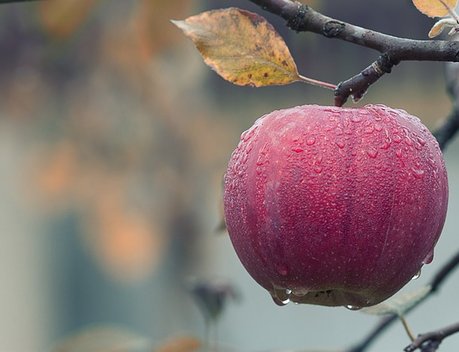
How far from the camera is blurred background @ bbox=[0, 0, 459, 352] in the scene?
1.36 metres

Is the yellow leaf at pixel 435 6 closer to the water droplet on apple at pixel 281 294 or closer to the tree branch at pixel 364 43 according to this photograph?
the tree branch at pixel 364 43

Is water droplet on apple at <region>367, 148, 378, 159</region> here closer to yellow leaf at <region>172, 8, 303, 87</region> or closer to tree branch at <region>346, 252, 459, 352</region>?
yellow leaf at <region>172, 8, 303, 87</region>

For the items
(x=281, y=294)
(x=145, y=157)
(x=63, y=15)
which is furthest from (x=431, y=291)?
(x=145, y=157)

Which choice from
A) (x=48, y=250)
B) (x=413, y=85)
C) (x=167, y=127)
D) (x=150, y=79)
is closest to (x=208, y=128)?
(x=167, y=127)

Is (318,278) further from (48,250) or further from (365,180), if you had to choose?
(48,250)


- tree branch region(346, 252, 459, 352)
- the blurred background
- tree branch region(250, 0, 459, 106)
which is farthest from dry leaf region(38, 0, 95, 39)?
tree branch region(250, 0, 459, 106)

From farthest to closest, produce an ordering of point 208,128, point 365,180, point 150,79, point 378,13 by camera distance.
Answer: point 378,13 < point 208,128 < point 150,79 < point 365,180

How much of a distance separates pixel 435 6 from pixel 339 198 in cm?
13

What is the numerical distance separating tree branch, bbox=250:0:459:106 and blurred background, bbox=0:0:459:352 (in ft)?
0.98

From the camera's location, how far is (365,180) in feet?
1.88

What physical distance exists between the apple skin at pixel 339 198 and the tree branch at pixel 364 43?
0.07 feet

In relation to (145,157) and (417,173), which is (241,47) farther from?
(145,157)

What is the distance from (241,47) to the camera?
2.00ft

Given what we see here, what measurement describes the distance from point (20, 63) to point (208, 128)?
0.73m
